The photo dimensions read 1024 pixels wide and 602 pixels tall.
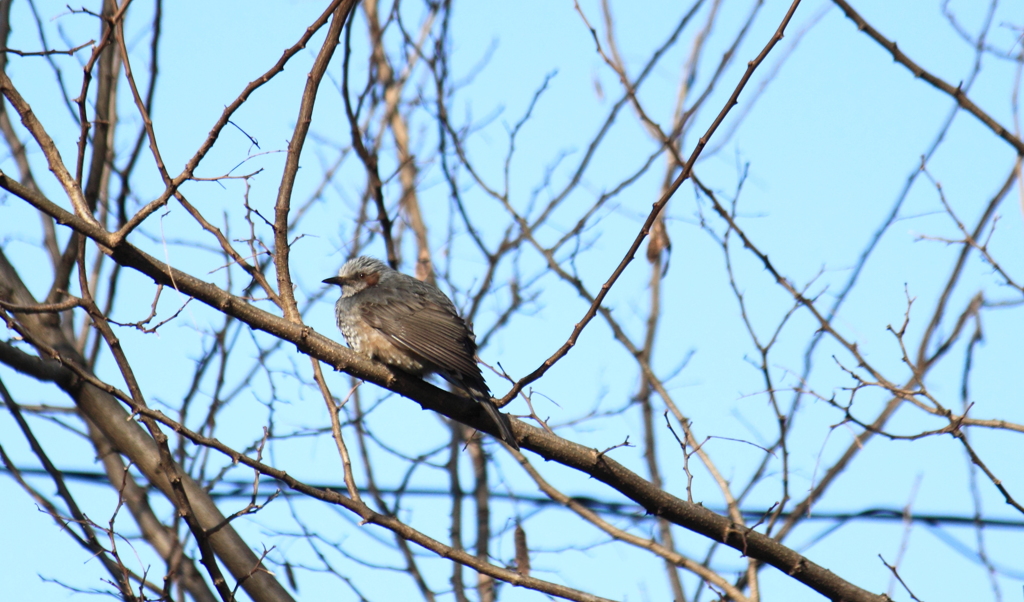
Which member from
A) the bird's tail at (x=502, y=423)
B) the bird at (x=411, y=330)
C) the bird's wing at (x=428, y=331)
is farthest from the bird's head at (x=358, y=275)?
the bird's tail at (x=502, y=423)

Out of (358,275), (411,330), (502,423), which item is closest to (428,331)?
(411,330)

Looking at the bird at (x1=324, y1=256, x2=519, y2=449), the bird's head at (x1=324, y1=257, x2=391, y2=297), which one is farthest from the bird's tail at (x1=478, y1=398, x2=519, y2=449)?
the bird's head at (x1=324, y1=257, x2=391, y2=297)

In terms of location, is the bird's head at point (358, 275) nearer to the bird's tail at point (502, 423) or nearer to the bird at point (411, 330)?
the bird at point (411, 330)

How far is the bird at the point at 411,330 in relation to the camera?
441 cm

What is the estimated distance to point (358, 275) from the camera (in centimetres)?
593

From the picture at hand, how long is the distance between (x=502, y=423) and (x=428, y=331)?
1.25 m

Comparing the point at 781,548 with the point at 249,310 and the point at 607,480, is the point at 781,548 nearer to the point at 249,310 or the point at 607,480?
the point at 607,480

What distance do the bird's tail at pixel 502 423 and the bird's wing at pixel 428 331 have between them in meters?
0.62

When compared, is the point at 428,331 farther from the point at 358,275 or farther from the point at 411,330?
the point at 358,275

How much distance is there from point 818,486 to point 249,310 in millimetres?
3764

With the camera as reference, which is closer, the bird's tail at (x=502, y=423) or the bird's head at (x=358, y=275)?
the bird's tail at (x=502, y=423)

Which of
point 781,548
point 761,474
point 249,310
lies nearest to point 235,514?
point 249,310

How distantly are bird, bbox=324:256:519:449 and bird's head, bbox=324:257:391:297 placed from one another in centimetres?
4

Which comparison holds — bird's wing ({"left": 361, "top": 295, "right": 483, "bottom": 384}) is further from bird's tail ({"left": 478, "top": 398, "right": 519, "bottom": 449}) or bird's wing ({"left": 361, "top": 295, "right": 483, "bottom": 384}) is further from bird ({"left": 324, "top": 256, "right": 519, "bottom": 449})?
bird's tail ({"left": 478, "top": 398, "right": 519, "bottom": 449})
